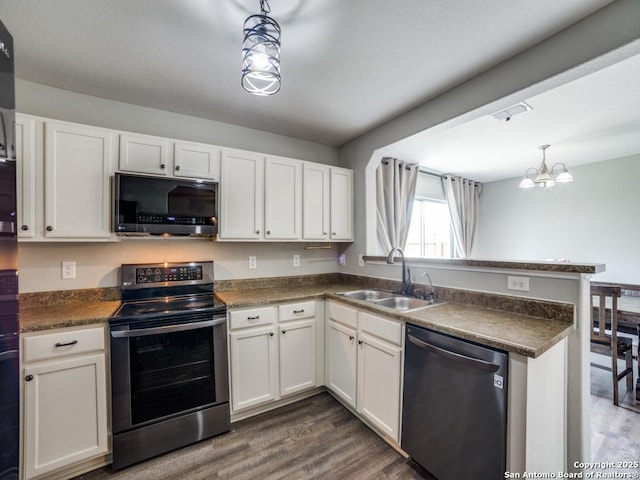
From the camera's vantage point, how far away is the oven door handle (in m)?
1.69

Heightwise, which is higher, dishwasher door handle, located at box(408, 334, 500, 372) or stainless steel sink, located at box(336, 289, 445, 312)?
stainless steel sink, located at box(336, 289, 445, 312)

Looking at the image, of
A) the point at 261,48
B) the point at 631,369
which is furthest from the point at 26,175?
the point at 631,369

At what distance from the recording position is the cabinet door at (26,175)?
172 cm

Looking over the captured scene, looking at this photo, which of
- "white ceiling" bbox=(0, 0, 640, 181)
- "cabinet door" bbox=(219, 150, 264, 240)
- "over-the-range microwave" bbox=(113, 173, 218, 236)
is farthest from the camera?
"cabinet door" bbox=(219, 150, 264, 240)

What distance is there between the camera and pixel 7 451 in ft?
2.95

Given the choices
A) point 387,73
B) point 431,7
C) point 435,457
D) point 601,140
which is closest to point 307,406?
point 435,457

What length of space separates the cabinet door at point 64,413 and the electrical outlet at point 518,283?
2568 millimetres

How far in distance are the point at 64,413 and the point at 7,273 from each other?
1.25 m

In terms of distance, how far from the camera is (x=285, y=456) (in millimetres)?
1795

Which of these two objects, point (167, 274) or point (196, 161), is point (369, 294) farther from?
point (196, 161)

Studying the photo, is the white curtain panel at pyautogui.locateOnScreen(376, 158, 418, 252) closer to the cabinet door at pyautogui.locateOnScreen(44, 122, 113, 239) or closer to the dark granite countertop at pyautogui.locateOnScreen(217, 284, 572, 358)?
the dark granite countertop at pyautogui.locateOnScreen(217, 284, 572, 358)

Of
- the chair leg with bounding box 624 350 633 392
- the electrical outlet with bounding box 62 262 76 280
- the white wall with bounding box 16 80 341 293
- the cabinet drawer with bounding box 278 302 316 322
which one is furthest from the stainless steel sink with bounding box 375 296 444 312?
the electrical outlet with bounding box 62 262 76 280

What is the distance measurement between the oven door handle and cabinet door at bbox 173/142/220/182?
3.74 feet

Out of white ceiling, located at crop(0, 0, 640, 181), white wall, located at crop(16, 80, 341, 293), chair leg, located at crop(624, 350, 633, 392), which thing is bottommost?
chair leg, located at crop(624, 350, 633, 392)
